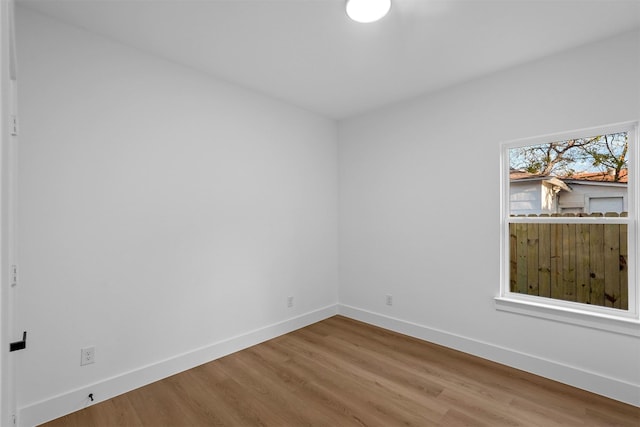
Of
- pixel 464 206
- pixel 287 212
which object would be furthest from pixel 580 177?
pixel 287 212

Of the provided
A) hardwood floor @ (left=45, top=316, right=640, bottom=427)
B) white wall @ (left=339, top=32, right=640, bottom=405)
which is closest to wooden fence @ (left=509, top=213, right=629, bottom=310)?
white wall @ (left=339, top=32, right=640, bottom=405)

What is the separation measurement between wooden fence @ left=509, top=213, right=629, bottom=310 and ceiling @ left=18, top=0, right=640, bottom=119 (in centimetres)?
145

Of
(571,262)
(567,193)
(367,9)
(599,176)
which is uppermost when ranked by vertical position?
(367,9)

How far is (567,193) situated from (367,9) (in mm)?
2176

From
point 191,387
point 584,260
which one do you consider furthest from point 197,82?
point 584,260

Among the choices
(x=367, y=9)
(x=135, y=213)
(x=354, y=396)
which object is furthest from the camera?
(x=135, y=213)

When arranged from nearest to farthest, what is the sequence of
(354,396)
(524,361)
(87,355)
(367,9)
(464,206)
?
(367,9), (87,355), (354,396), (524,361), (464,206)

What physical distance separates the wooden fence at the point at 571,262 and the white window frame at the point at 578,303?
0.05m

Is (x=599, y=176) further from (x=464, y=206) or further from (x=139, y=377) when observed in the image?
(x=139, y=377)

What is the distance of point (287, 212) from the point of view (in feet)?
11.6

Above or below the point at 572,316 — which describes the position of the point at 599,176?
above

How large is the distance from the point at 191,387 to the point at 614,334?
125 inches

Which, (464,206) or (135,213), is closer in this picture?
(135,213)

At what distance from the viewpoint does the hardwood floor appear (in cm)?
201
